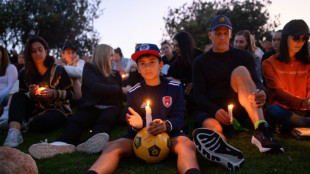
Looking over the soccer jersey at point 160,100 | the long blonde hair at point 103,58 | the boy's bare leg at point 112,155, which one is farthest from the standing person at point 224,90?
the long blonde hair at point 103,58

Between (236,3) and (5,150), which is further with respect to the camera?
(236,3)

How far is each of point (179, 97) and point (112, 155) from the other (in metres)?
1.12

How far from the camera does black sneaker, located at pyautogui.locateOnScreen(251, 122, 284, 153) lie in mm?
3104

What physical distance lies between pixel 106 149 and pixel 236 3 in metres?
33.0

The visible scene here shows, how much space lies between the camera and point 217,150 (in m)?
2.76

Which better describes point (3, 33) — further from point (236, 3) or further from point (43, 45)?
point (236, 3)

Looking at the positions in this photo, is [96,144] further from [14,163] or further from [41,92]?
[41,92]

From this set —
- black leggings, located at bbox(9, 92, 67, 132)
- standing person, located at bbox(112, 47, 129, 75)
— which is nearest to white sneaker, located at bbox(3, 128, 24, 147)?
black leggings, located at bbox(9, 92, 67, 132)

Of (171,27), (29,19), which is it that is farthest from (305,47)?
(171,27)

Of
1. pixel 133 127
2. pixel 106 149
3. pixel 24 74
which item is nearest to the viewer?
pixel 106 149

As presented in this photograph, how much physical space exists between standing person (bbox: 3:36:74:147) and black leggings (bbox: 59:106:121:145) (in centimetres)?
49

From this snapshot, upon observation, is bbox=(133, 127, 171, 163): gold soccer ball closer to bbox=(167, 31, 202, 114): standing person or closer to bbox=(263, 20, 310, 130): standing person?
bbox=(263, 20, 310, 130): standing person

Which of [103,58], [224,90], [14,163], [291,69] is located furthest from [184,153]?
[103,58]

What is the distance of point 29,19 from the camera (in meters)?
21.6
